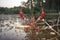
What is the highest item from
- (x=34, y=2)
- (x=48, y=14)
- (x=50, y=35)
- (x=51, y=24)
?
(x=34, y=2)

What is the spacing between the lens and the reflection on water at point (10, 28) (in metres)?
1.26

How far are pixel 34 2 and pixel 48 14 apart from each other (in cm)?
19

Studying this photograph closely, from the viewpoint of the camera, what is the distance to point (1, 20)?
50.2 inches

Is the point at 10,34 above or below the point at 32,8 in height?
below

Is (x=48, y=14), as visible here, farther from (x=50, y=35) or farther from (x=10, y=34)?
(x=10, y=34)

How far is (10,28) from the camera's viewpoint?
1.27 metres

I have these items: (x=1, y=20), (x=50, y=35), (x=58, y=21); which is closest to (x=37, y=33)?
(x=50, y=35)

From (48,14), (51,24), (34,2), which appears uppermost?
(34,2)

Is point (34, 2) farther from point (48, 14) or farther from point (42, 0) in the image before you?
point (48, 14)

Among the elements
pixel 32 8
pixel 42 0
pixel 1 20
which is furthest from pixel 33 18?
pixel 1 20

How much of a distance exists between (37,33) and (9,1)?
434 mm

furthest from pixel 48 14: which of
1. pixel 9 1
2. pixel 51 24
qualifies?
pixel 9 1

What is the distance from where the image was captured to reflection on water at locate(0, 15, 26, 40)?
1.26 meters

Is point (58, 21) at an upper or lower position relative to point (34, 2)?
lower
